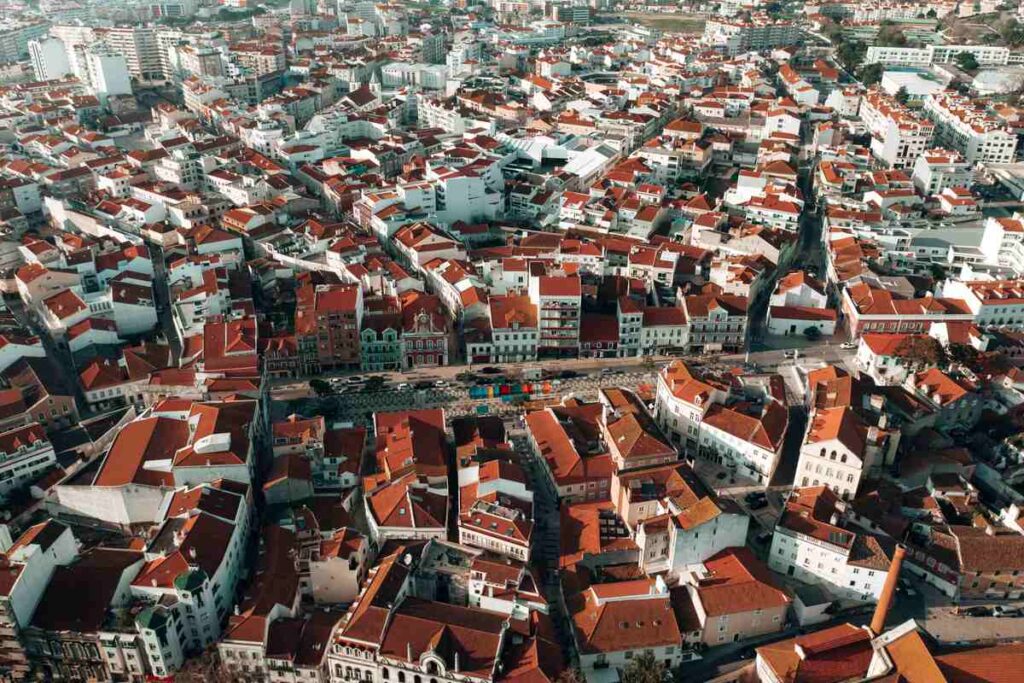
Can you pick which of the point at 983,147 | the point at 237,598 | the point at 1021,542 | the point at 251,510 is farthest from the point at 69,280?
the point at 983,147

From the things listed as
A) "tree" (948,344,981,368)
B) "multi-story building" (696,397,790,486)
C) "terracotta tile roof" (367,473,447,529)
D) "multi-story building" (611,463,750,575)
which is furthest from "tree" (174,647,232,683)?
"tree" (948,344,981,368)

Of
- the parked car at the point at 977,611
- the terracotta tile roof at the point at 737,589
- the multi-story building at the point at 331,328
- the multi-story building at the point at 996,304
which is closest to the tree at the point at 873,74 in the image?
the multi-story building at the point at 996,304

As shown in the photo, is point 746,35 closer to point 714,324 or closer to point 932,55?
point 932,55

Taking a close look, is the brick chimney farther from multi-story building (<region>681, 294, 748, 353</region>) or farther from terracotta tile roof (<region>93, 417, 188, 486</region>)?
terracotta tile roof (<region>93, 417, 188, 486</region>)

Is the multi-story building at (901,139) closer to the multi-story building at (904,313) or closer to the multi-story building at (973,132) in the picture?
the multi-story building at (973,132)

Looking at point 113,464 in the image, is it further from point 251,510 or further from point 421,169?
point 421,169
